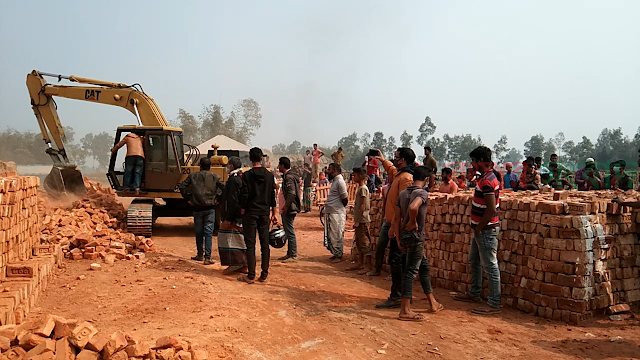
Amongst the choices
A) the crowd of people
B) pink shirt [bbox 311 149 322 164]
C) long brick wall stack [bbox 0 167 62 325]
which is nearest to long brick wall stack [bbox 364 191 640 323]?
the crowd of people

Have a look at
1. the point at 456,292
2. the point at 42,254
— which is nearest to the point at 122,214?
the point at 42,254

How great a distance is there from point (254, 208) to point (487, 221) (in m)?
3.26

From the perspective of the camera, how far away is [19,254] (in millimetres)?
5598

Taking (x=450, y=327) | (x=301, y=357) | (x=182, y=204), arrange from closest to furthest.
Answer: (x=301, y=357) < (x=450, y=327) < (x=182, y=204)

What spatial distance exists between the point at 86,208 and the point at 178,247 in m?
2.51

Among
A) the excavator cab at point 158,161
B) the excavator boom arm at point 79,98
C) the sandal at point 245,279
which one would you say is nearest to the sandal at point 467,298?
the sandal at point 245,279

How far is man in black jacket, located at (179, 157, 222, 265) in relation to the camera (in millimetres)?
8234

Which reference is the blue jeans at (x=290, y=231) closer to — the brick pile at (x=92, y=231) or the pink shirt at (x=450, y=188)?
the brick pile at (x=92, y=231)

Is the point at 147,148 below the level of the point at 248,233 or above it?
above

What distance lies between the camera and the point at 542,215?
19.0ft

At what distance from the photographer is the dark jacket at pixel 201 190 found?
27.0ft

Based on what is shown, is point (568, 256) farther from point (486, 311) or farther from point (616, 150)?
point (616, 150)

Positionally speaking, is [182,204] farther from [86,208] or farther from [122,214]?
[86,208]

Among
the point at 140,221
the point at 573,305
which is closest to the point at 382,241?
the point at 573,305
